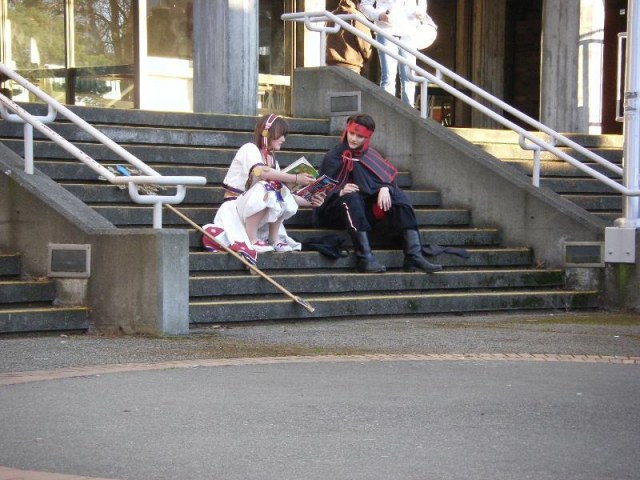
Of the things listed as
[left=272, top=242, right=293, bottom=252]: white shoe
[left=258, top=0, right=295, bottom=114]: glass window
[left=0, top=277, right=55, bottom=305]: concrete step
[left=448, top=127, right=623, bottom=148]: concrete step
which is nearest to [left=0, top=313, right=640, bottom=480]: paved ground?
[left=0, top=277, right=55, bottom=305]: concrete step

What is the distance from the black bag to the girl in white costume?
179 mm

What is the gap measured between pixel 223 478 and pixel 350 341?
14.2 feet

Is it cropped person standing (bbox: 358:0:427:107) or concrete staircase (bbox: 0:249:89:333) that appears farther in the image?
cropped person standing (bbox: 358:0:427:107)

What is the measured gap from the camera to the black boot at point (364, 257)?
1168cm

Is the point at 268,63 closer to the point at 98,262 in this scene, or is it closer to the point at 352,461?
the point at 98,262

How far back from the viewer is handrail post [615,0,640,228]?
1212cm

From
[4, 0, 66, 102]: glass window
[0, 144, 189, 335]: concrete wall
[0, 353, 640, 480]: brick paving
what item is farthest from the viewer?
[4, 0, 66, 102]: glass window

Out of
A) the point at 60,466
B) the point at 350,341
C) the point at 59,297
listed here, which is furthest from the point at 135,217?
the point at 60,466

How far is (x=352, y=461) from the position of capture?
18.5 feet

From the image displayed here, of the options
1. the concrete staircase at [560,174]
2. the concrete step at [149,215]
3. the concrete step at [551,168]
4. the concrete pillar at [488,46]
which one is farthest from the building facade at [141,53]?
the concrete step at [149,215]

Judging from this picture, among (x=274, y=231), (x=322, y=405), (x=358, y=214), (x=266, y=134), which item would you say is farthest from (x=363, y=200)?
(x=322, y=405)

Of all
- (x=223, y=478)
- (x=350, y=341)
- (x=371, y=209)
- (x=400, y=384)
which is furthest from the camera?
(x=371, y=209)

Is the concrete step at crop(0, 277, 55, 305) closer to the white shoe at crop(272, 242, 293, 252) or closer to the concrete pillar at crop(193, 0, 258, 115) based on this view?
the white shoe at crop(272, 242, 293, 252)

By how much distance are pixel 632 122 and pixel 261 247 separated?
364 cm
